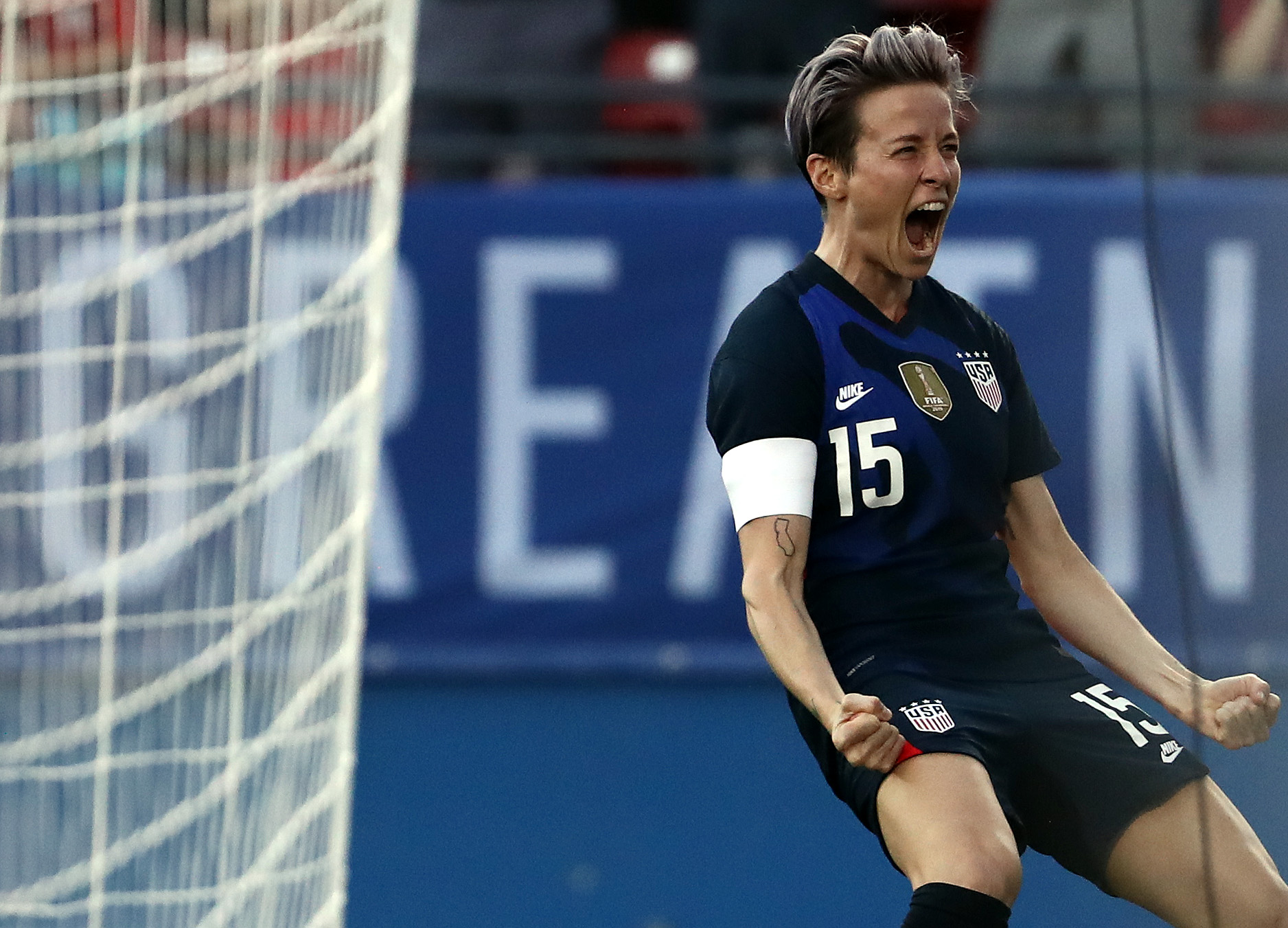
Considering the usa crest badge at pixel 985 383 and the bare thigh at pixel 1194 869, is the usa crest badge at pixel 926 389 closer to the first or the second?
the usa crest badge at pixel 985 383

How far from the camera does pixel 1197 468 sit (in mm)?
5047

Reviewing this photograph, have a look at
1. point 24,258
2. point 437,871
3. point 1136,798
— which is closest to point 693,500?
point 437,871

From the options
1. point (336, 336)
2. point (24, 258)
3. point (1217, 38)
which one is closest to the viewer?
point (336, 336)

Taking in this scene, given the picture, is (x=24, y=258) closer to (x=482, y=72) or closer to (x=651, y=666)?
(x=482, y=72)

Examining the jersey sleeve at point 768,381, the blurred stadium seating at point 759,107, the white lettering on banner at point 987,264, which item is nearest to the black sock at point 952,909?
the jersey sleeve at point 768,381

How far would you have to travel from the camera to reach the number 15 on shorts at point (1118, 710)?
250cm

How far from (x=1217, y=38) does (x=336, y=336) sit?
2.77 metres

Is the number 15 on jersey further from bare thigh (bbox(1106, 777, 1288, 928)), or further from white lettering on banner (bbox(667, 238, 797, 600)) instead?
white lettering on banner (bbox(667, 238, 797, 600))

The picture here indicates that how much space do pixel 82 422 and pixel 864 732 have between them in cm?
312

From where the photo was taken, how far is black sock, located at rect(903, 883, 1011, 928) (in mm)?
2191

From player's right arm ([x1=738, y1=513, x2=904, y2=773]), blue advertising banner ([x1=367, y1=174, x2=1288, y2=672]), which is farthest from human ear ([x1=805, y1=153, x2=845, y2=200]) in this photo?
blue advertising banner ([x1=367, y1=174, x2=1288, y2=672])

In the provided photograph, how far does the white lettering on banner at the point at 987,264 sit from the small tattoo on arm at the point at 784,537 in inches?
111

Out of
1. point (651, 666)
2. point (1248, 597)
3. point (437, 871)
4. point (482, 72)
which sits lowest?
point (437, 871)

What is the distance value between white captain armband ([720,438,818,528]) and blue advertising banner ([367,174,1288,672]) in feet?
8.83
